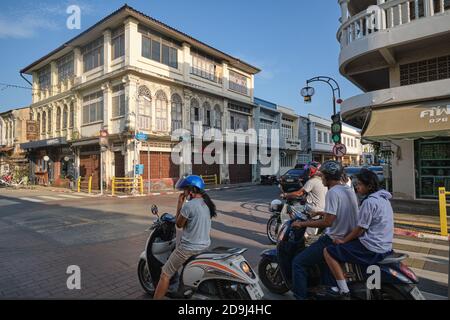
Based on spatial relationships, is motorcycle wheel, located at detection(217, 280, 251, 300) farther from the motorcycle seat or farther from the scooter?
the scooter

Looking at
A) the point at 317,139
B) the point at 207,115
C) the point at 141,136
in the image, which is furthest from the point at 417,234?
the point at 317,139

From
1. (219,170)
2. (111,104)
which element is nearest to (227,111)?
(219,170)

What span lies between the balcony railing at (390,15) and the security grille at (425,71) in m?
1.63

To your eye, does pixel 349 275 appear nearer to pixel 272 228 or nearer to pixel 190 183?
pixel 190 183

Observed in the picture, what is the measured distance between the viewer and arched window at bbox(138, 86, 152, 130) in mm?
19094

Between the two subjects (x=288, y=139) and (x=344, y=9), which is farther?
(x=288, y=139)

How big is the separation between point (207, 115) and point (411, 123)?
17.4m

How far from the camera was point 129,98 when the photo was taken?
18.2 meters

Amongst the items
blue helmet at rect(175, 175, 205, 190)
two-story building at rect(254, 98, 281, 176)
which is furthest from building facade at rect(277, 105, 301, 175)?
blue helmet at rect(175, 175, 205, 190)

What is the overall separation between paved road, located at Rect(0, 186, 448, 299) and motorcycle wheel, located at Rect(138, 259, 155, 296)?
0.37 feet

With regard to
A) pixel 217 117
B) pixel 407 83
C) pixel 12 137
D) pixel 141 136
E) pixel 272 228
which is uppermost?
pixel 217 117

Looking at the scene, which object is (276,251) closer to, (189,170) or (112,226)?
(112,226)

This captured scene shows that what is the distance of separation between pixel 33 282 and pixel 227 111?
23.5 m
